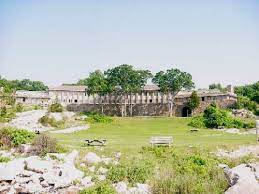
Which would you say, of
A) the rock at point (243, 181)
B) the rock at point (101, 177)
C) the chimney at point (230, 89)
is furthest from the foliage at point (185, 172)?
the chimney at point (230, 89)

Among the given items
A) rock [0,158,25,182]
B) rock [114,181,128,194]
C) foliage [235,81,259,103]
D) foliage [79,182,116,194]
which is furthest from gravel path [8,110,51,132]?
foliage [235,81,259,103]

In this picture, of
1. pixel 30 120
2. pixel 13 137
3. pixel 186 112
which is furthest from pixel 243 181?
pixel 186 112

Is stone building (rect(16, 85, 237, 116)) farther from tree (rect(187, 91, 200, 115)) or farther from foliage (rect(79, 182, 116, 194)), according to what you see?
foliage (rect(79, 182, 116, 194))

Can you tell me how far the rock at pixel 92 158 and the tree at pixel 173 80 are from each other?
4939 centimetres

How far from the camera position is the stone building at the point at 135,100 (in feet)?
243

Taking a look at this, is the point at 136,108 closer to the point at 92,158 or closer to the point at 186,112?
the point at 186,112

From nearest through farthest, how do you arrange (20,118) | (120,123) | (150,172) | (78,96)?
(150,172), (20,118), (120,123), (78,96)

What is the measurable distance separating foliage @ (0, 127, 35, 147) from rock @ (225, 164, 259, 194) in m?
13.2

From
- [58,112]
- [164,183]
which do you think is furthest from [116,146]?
[58,112]

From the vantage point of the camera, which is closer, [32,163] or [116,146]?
[32,163]

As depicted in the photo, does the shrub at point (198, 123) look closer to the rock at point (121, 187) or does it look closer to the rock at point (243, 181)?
the rock at point (121, 187)

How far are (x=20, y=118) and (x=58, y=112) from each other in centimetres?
787

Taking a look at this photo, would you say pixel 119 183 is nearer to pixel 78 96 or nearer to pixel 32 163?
pixel 32 163

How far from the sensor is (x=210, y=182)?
20.1 metres
